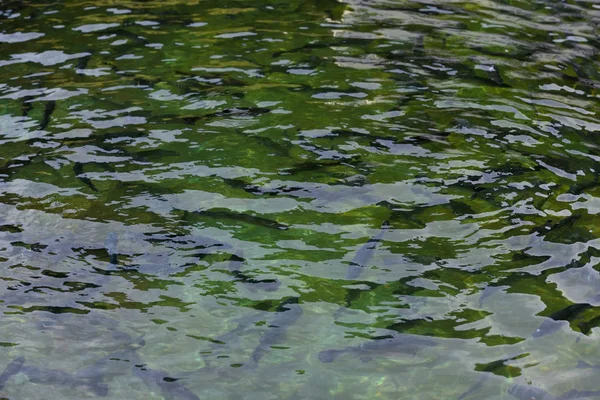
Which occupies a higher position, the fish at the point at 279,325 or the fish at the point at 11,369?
the fish at the point at 279,325

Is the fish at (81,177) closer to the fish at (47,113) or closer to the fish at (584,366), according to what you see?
the fish at (47,113)

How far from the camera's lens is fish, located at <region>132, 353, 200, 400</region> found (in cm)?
459

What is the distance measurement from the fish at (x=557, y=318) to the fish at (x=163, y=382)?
2.29 metres

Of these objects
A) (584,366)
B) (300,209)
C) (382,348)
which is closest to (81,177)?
(300,209)

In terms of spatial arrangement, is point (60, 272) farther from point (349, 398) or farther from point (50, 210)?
point (349, 398)

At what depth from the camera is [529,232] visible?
5.92m

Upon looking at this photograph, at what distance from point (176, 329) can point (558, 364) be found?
2505mm

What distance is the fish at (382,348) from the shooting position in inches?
191

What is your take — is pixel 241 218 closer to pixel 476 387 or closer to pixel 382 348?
pixel 382 348

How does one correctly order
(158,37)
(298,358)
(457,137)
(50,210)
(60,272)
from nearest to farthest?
(298,358), (60,272), (50,210), (457,137), (158,37)

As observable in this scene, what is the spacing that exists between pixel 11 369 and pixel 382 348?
93.7 inches

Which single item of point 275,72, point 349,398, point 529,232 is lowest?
point 349,398

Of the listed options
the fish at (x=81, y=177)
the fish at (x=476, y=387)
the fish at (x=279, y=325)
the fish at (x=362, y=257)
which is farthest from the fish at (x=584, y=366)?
the fish at (x=81, y=177)

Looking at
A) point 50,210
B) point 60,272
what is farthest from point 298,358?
point 50,210
